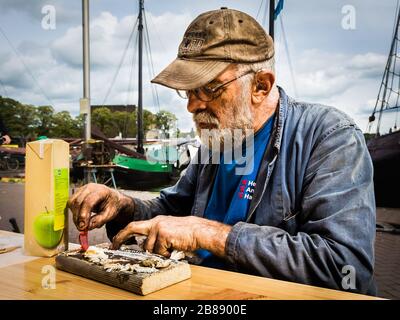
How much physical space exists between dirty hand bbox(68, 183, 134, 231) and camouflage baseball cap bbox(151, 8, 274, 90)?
1.41 feet

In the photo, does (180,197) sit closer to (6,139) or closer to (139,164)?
(139,164)

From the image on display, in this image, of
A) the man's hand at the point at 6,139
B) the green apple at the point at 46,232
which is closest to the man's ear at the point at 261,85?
the green apple at the point at 46,232

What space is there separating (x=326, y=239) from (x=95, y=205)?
30.1 inches

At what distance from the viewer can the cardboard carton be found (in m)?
A: 1.08

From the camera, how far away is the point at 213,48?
1.28 meters

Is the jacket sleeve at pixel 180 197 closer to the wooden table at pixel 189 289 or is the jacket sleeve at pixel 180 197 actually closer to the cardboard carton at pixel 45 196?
the cardboard carton at pixel 45 196

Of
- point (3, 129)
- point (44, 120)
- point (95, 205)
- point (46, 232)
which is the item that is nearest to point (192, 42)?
point (95, 205)

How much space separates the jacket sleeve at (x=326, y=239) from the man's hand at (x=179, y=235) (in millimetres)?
42

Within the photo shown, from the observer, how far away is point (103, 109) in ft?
12.3

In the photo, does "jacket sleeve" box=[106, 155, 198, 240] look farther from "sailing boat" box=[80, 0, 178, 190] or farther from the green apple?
"sailing boat" box=[80, 0, 178, 190]

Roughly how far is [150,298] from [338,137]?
0.73 m

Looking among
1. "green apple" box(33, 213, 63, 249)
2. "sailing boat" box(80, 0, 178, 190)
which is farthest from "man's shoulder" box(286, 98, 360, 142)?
"sailing boat" box(80, 0, 178, 190)
